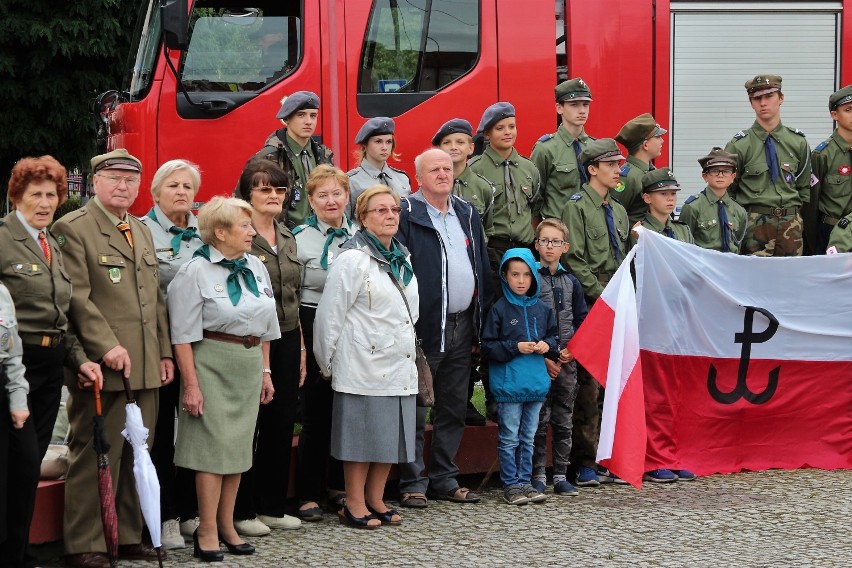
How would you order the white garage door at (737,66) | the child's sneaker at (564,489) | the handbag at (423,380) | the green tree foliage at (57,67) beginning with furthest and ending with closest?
the green tree foliage at (57,67) < the white garage door at (737,66) < the child's sneaker at (564,489) < the handbag at (423,380)

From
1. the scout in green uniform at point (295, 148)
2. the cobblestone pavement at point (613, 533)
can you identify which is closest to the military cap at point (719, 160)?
the cobblestone pavement at point (613, 533)

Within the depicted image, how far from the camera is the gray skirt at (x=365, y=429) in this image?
7.51 metres

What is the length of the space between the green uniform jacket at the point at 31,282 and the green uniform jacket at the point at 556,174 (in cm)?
434

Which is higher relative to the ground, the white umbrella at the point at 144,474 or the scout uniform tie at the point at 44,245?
the scout uniform tie at the point at 44,245

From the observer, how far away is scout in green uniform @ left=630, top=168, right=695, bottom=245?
9.33 m

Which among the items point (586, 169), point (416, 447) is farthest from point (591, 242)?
point (416, 447)

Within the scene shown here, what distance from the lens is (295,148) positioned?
8.91 m

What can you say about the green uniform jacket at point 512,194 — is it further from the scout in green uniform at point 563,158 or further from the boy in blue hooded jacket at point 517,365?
the boy in blue hooded jacket at point 517,365

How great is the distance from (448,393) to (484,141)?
105 inches

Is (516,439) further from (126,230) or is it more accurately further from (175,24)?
(175,24)

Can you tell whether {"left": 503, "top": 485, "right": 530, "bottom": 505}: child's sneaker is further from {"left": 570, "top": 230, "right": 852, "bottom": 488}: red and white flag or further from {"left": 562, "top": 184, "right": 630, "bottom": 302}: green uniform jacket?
{"left": 562, "top": 184, "right": 630, "bottom": 302}: green uniform jacket

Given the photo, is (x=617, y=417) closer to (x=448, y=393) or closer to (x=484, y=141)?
(x=448, y=393)

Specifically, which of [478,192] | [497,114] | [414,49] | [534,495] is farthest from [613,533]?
[414,49]

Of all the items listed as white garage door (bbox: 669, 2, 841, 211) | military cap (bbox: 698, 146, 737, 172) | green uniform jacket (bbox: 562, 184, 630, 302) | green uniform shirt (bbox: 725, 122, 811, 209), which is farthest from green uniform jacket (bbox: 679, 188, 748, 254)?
white garage door (bbox: 669, 2, 841, 211)
